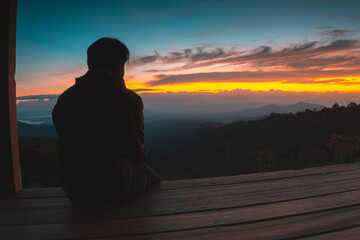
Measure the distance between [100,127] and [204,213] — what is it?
1.16 m

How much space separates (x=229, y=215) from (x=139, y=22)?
16.6ft

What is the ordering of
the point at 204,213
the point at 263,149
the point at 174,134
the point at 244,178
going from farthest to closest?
the point at 174,134, the point at 263,149, the point at 244,178, the point at 204,213

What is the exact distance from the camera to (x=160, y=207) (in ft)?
6.42

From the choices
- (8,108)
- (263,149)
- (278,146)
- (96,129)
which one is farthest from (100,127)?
Answer: (263,149)

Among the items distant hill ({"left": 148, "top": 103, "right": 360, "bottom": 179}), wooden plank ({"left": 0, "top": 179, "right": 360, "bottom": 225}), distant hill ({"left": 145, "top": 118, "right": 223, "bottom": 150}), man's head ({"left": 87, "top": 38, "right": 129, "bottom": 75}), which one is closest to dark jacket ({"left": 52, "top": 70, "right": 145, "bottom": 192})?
man's head ({"left": 87, "top": 38, "right": 129, "bottom": 75})

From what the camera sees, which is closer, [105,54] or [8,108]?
[105,54]

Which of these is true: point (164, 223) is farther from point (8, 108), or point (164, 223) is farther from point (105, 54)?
point (8, 108)

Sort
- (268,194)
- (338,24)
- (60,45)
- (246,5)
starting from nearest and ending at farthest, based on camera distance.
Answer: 1. (268,194)
2. (246,5)
3. (60,45)
4. (338,24)

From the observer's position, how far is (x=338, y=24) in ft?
18.5

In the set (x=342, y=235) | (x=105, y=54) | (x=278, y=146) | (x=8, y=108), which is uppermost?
(x=105, y=54)

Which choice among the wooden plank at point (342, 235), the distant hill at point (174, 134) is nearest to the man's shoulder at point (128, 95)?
the wooden plank at point (342, 235)

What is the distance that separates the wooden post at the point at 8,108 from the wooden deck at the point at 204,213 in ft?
0.67

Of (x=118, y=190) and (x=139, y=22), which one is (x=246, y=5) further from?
(x=118, y=190)

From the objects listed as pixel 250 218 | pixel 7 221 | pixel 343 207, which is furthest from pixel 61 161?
pixel 343 207
